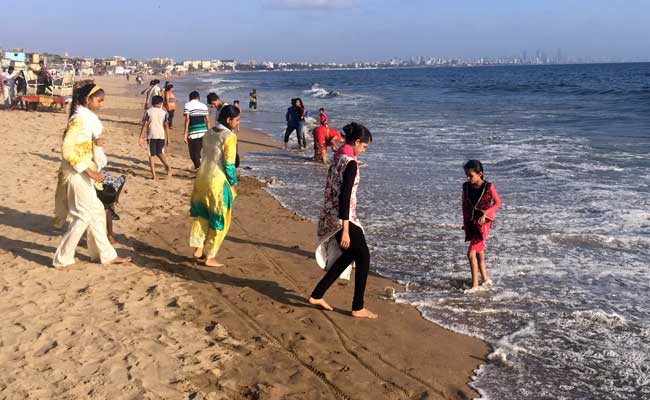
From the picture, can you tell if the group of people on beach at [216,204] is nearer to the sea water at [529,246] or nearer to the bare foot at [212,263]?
the bare foot at [212,263]

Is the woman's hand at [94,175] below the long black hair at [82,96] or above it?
below

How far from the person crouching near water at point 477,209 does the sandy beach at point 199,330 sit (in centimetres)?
84

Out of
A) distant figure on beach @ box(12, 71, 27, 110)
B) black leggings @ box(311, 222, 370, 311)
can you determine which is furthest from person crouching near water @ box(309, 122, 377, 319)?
distant figure on beach @ box(12, 71, 27, 110)

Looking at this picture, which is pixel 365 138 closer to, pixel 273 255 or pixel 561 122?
pixel 273 255

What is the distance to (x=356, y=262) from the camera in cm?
505

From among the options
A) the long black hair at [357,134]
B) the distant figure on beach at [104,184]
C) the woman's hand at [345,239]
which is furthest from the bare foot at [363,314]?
the distant figure on beach at [104,184]

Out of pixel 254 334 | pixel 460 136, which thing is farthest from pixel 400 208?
pixel 460 136

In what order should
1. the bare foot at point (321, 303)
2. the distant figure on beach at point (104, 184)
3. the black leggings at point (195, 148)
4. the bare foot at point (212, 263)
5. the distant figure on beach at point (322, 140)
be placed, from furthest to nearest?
the distant figure on beach at point (322, 140) < the black leggings at point (195, 148) < the bare foot at point (212, 263) < the distant figure on beach at point (104, 184) < the bare foot at point (321, 303)

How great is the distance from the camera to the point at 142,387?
153 inches

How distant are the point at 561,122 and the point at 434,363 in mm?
21723

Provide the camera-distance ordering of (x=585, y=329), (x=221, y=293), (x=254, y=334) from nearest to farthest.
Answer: (x=254, y=334), (x=585, y=329), (x=221, y=293)

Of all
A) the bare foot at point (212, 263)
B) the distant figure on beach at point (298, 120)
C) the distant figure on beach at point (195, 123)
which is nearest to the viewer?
the bare foot at point (212, 263)

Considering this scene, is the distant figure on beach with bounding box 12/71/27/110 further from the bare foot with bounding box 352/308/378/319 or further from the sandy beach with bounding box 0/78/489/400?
the bare foot with bounding box 352/308/378/319

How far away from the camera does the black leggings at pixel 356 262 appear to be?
16.3 feet
